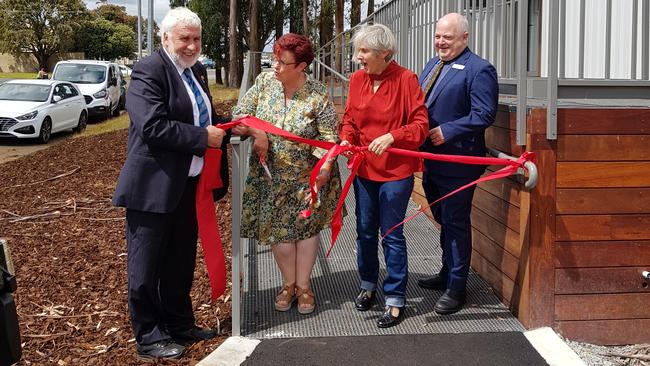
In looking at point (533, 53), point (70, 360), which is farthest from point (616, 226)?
point (533, 53)

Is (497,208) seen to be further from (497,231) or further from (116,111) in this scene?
(116,111)

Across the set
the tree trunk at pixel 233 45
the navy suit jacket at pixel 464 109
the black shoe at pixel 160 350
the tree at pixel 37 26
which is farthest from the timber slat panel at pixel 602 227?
the tree at pixel 37 26

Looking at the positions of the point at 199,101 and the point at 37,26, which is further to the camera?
the point at 37,26

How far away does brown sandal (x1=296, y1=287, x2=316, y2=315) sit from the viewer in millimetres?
4793

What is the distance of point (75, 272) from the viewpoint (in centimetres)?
629

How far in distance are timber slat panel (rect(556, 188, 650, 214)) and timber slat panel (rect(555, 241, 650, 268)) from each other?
19 cm

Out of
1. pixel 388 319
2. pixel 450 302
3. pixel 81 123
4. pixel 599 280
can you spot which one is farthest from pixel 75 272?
pixel 81 123

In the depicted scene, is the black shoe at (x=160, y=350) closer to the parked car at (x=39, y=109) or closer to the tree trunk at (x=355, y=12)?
the parked car at (x=39, y=109)

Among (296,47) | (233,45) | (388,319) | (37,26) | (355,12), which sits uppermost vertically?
(37,26)

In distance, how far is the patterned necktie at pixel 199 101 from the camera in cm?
423

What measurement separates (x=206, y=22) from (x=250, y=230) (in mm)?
38479

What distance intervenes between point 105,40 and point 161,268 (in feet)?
279

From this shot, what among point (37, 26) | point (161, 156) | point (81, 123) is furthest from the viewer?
point (37, 26)

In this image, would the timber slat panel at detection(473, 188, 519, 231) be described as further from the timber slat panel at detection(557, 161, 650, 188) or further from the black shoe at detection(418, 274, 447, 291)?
the black shoe at detection(418, 274, 447, 291)
